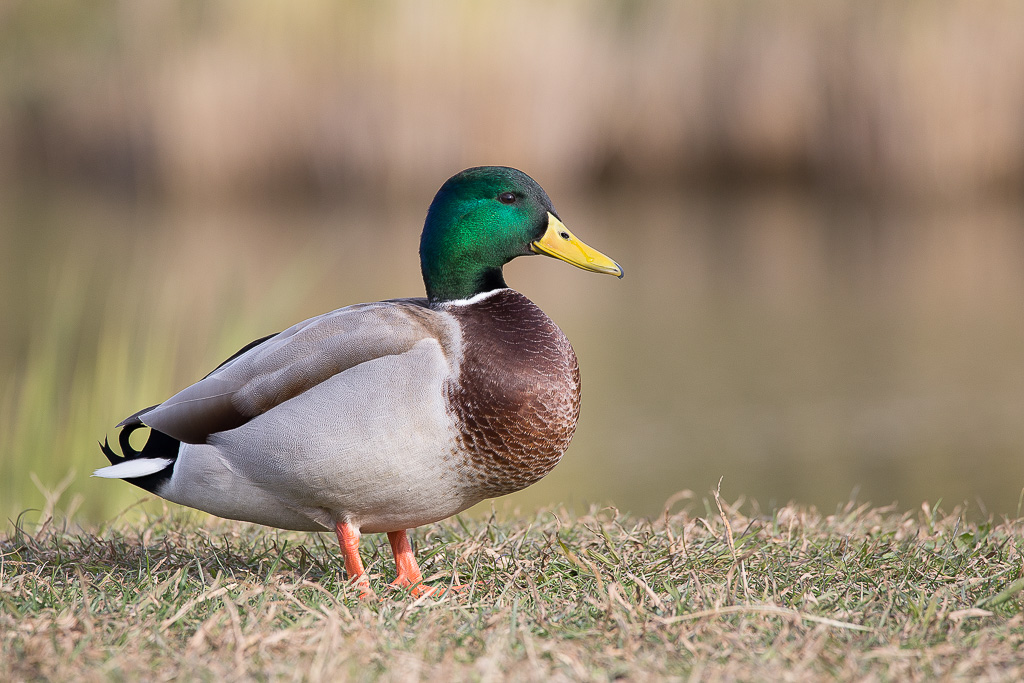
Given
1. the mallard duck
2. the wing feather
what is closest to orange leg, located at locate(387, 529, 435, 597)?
the mallard duck

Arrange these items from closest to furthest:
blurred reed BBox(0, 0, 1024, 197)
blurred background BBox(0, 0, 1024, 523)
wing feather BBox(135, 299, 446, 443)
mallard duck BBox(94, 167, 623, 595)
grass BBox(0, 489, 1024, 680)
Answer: grass BBox(0, 489, 1024, 680)
mallard duck BBox(94, 167, 623, 595)
wing feather BBox(135, 299, 446, 443)
blurred background BBox(0, 0, 1024, 523)
blurred reed BBox(0, 0, 1024, 197)

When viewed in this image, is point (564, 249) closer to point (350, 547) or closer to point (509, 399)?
point (509, 399)

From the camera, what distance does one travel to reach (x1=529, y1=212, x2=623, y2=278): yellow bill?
2971 mm

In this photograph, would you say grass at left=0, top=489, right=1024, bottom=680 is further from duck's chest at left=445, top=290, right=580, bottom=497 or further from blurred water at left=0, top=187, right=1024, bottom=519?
blurred water at left=0, top=187, right=1024, bottom=519

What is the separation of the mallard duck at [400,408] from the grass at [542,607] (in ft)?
0.64

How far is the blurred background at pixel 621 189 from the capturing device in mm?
6977

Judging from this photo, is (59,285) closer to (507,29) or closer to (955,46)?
(507,29)

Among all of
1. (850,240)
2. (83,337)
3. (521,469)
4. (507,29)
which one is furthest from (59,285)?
(521,469)

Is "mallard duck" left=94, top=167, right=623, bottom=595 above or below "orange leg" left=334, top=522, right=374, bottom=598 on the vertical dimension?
above

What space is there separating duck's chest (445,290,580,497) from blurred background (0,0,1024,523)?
3.24m

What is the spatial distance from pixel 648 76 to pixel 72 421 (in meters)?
8.85

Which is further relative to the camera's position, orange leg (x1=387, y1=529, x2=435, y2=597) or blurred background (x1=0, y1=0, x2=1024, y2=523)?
blurred background (x1=0, y1=0, x2=1024, y2=523)

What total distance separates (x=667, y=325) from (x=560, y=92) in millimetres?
4349

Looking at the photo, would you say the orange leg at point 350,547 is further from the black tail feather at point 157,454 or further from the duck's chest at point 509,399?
the black tail feather at point 157,454
